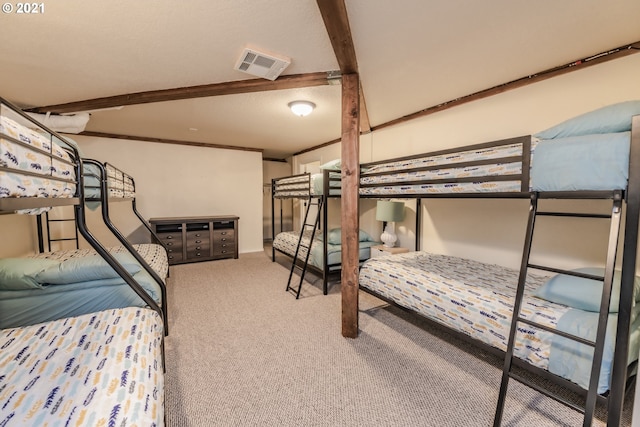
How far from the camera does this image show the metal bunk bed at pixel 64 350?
89 cm

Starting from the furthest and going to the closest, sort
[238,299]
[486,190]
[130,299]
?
[238,299]
[130,299]
[486,190]

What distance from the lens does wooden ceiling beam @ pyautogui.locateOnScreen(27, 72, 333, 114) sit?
237 cm

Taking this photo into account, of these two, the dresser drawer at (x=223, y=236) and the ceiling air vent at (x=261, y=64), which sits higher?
the ceiling air vent at (x=261, y=64)

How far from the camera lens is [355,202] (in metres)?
2.34

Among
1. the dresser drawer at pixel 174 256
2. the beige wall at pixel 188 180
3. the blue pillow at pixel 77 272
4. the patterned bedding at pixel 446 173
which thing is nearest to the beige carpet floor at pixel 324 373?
the blue pillow at pixel 77 272

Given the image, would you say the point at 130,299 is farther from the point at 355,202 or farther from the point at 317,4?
the point at 317,4

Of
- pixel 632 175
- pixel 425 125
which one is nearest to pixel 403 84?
pixel 425 125

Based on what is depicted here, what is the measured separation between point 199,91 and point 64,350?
2271 millimetres

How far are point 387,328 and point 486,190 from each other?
1.55 m

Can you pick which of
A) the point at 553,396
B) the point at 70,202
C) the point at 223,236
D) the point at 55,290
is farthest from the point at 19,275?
the point at 553,396

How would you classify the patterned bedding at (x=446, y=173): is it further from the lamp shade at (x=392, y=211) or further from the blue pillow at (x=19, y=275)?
the blue pillow at (x=19, y=275)

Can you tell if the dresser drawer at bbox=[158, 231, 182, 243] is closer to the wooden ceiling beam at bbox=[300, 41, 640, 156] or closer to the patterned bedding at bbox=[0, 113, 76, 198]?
the patterned bedding at bbox=[0, 113, 76, 198]

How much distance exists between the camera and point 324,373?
75.0 inches

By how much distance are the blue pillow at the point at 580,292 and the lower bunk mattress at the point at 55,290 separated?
9.94ft
